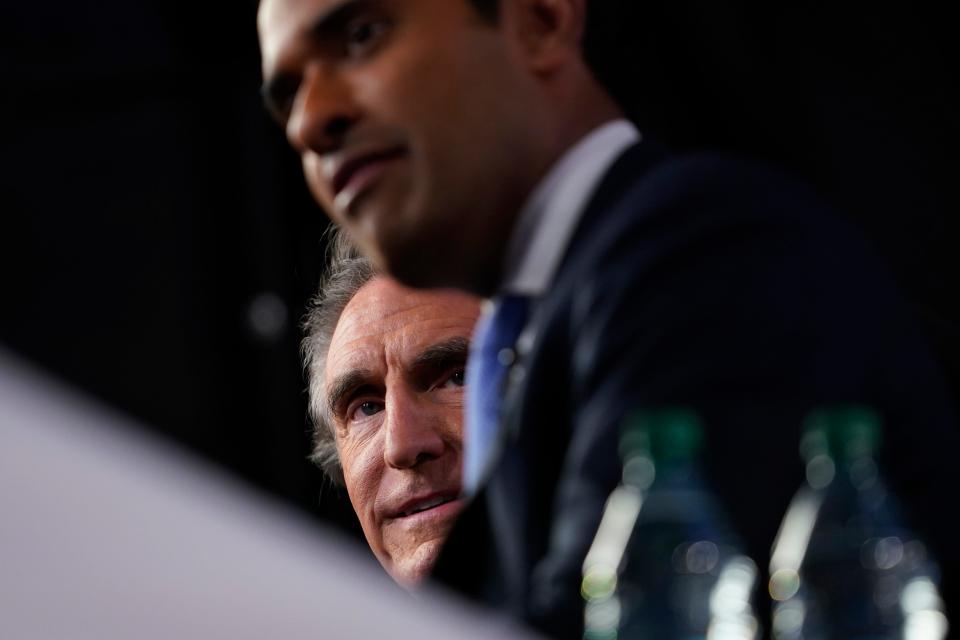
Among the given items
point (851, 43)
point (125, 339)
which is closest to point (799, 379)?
point (851, 43)

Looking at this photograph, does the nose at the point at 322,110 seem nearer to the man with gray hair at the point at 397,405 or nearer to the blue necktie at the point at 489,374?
the man with gray hair at the point at 397,405

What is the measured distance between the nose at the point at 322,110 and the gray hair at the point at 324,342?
0.43 ft

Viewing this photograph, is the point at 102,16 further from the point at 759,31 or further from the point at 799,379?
the point at 799,379

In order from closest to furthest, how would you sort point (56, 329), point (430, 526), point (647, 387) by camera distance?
1. point (647, 387)
2. point (430, 526)
3. point (56, 329)

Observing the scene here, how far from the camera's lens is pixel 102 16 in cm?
156

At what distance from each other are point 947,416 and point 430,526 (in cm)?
50

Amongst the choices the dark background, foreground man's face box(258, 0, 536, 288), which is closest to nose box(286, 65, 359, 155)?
foreground man's face box(258, 0, 536, 288)

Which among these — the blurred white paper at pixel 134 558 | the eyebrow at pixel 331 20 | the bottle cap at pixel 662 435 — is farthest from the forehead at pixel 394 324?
the blurred white paper at pixel 134 558

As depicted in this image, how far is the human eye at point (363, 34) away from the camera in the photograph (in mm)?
1250

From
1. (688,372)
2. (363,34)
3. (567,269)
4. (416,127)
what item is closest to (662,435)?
(688,372)

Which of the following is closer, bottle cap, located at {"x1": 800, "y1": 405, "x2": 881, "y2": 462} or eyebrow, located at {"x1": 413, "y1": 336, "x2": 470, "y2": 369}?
bottle cap, located at {"x1": 800, "y1": 405, "x2": 881, "y2": 462}

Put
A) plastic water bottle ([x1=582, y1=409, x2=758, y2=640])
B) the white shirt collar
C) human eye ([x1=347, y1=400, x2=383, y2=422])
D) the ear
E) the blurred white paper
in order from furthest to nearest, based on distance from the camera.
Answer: human eye ([x1=347, y1=400, x2=383, y2=422]), the ear, the white shirt collar, plastic water bottle ([x1=582, y1=409, x2=758, y2=640]), the blurred white paper

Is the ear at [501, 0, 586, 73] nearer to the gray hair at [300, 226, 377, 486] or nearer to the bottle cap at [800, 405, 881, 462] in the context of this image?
the gray hair at [300, 226, 377, 486]

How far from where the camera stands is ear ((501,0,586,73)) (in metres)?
1.27
